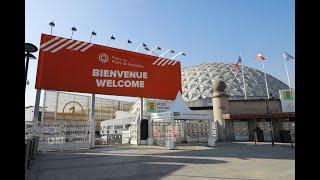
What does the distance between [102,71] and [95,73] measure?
798mm

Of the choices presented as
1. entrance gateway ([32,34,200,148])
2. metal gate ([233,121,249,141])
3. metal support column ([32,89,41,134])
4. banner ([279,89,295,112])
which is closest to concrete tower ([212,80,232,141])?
metal gate ([233,121,249,141])

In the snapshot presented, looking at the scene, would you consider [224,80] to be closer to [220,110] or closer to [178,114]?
[220,110]

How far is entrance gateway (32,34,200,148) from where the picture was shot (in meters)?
24.3

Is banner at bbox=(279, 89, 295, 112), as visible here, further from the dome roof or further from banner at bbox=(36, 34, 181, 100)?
banner at bbox=(36, 34, 181, 100)

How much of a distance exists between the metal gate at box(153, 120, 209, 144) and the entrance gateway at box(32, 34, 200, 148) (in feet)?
8.63

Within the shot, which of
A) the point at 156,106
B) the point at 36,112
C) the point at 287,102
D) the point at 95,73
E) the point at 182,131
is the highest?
the point at 95,73

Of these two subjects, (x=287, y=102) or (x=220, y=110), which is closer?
(x=220, y=110)

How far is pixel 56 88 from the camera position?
24.2 metres

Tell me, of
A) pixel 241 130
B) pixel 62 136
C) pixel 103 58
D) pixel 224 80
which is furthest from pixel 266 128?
pixel 62 136

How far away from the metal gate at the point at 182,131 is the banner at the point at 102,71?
10.8 feet

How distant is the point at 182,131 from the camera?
3269 centimetres
